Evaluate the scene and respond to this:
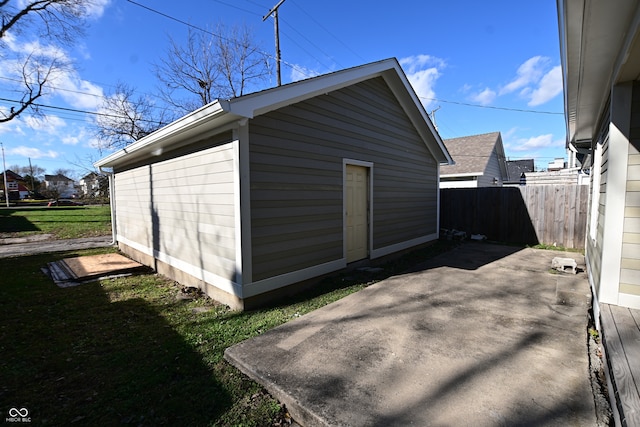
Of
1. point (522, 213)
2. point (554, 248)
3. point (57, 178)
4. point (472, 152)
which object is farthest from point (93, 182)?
point (57, 178)

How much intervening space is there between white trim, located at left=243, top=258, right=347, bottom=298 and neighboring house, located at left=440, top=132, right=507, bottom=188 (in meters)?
11.9

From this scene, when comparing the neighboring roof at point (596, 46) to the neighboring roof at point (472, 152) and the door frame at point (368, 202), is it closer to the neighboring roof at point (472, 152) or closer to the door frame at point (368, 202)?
the door frame at point (368, 202)

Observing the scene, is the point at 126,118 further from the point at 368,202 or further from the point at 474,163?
the point at 474,163

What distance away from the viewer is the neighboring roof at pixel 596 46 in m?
1.97

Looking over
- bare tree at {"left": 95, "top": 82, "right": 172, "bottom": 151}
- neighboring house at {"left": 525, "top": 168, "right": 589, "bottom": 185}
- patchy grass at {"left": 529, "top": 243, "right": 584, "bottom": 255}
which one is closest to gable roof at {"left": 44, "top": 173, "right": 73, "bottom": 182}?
bare tree at {"left": 95, "top": 82, "right": 172, "bottom": 151}

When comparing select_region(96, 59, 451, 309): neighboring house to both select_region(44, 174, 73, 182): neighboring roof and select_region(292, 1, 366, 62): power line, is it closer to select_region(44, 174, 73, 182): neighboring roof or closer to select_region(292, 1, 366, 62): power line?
select_region(292, 1, 366, 62): power line

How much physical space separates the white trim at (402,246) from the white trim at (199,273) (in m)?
3.25

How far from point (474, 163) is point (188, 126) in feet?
48.1

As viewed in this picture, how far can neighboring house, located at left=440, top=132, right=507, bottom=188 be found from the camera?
1445 cm

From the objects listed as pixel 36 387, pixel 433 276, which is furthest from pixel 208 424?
pixel 433 276

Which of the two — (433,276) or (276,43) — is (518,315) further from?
(276,43)

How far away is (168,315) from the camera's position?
3848mm

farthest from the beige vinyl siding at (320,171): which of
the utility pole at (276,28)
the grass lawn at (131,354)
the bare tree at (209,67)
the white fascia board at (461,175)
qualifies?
the bare tree at (209,67)

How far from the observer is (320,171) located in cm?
481
